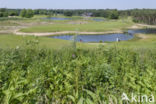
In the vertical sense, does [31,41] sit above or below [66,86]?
above

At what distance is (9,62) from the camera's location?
12.8 ft

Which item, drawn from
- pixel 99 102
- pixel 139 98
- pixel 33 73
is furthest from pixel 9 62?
pixel 139 98

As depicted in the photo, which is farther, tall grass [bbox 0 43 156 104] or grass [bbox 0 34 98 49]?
grass [bbox 0 34 98 49]

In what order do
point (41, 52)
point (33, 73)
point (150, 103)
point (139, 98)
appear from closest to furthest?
point (150, 103), point (139, 98), point (33, 73), point (41, 52)

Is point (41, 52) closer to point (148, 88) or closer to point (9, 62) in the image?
point (9, 62)

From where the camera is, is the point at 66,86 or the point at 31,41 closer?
the point at 66,86

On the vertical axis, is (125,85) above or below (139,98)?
below

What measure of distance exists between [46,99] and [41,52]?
13.3ft

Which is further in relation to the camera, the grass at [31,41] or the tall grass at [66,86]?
the grass at [31,41]

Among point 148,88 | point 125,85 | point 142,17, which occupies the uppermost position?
point 142,17

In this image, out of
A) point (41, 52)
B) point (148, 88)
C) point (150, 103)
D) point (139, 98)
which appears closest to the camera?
point (150, 103)

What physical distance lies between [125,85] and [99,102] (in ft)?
4.11

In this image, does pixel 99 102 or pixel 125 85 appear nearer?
pixel 99 102

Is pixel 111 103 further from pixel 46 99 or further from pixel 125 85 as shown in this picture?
pixel 125 85
